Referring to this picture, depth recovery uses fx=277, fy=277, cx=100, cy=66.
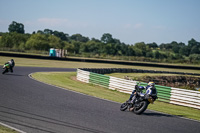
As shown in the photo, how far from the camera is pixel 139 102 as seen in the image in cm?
1148

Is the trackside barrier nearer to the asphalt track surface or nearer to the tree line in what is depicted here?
the asphalt track surface

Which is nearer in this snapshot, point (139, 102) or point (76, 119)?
point (76, 119)

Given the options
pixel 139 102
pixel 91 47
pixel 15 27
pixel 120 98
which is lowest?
pixel 120 98

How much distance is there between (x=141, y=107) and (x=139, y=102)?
0.32m

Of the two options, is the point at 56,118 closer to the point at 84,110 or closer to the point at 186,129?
the point at 84,110

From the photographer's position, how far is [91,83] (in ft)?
77.2

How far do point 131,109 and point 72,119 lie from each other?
3.26 metres

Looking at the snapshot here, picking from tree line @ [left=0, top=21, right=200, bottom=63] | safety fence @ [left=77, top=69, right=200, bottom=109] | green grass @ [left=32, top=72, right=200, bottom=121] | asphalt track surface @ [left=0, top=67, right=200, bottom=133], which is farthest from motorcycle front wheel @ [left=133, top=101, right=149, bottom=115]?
tree line @ [left=0, top=21, right=200, bottom=63]

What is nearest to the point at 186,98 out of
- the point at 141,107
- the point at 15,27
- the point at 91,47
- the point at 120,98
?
the point at 120,98

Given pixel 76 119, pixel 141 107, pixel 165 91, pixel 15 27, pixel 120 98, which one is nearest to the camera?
pixel 76 119

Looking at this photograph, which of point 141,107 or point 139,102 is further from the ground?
point 139,102

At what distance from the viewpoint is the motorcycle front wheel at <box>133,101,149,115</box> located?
36.0 feet

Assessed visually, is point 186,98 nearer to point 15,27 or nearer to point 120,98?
point 120,98

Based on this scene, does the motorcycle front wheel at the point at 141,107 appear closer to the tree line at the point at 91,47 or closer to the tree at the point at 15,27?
the tree line at the point at 91,47
